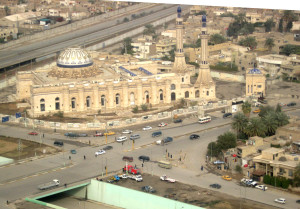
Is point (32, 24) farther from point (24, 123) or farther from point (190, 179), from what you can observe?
point (190, 179)

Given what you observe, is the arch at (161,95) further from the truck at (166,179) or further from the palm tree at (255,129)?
the truck at (166,179)

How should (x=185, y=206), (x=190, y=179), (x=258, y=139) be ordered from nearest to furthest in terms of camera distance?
1. (x=185, y=206)
2. (x=190, y=179)
3. (x=258, y=139)

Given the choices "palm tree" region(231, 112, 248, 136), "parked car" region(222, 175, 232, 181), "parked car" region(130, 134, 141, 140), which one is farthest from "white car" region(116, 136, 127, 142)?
"parked car" region(222, 175, 232, 181)

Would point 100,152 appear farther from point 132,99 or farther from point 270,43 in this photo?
point 270,43

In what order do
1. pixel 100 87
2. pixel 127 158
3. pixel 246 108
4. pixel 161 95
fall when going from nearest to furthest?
pixel 127 158, pixel 246 108, pixel 100 87, pixel 161 95

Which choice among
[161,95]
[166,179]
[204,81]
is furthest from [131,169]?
[204,81]

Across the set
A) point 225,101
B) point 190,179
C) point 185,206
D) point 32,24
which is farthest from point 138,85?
point 32,24

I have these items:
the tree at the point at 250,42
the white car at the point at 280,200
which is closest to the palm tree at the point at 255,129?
the white car at the point at 280,200
